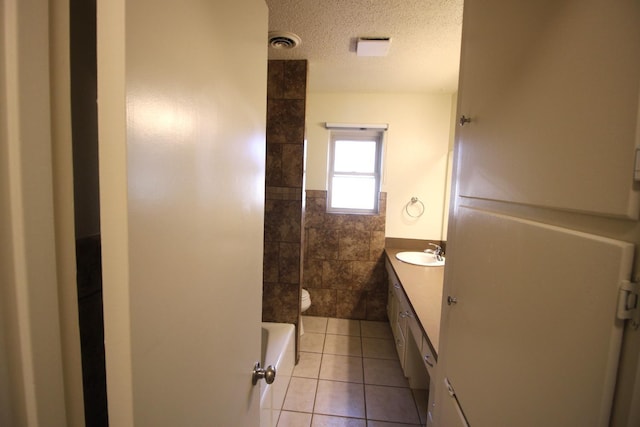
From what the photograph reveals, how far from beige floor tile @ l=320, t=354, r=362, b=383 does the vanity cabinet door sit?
1.98 meters

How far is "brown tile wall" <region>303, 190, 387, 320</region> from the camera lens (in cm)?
312

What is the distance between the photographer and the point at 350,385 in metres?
2.16

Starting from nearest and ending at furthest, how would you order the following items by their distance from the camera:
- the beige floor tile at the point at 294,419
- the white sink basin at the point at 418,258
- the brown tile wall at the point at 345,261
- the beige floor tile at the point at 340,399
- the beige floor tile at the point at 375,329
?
the beige floor tile at the point at 294,419
the beige floor tile at the point at 340,399
the white sink basin at the point at 418,258
the beige floor tile at the point at 375,329
the brown tile wall at the point at 345,261

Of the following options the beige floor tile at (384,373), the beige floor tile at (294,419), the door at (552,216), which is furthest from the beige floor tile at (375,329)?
the door at (552,216)

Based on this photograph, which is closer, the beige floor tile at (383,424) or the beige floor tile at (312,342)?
the beige floor tile at (383,424)

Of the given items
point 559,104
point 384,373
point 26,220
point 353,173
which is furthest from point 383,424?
point 353,173

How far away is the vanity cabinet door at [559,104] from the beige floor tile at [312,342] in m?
2.29

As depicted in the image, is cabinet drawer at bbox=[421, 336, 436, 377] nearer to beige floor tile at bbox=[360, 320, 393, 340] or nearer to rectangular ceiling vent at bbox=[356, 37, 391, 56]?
beige floor tile at bbox=[360, 320, 393, 340]

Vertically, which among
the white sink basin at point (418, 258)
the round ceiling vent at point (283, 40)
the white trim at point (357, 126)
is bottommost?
the white sink basin at point (418, 258)

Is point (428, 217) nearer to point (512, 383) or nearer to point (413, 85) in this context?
point (413, 85)

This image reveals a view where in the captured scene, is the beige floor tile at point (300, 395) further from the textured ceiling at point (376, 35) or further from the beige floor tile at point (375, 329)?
the textured ceiling at point (376, 35)

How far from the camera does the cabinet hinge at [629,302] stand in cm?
39

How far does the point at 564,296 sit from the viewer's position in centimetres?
49

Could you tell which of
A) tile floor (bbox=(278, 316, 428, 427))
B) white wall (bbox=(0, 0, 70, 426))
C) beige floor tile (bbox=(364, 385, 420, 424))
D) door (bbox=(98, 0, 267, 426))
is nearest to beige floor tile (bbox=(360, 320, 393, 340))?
tile floor (bbox=(278, 316, 428, 427))
